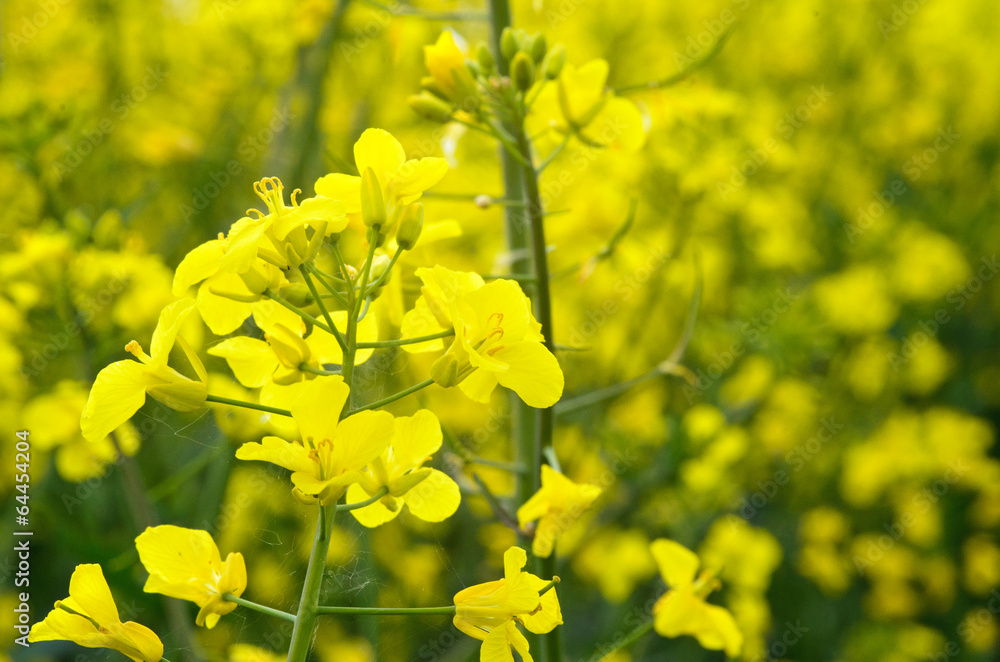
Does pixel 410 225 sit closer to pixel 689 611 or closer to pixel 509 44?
pixel 509 44

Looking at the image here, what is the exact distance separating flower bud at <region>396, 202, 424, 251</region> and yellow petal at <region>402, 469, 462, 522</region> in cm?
23

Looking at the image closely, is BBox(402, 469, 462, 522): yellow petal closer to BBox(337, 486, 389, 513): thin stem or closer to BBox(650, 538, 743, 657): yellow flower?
BBox(337, 486, 389, 513): thin stem

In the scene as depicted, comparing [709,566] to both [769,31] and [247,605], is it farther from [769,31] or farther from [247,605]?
[769,31]

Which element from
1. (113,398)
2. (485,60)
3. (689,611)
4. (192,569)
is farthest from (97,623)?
(485,60)

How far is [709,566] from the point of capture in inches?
98.4

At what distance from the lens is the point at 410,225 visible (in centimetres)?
79

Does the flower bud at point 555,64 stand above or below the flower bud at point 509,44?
below

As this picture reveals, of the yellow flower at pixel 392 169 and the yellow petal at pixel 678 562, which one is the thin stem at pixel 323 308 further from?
the yellow petal at pixel 678 562

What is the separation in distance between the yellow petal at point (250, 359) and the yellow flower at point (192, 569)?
0.16 meters

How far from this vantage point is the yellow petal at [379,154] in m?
0.79

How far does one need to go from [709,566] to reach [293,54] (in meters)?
2.48

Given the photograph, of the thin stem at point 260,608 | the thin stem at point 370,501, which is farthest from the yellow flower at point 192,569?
the thin stem at point 370,501

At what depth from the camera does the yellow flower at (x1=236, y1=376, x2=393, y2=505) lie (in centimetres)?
67

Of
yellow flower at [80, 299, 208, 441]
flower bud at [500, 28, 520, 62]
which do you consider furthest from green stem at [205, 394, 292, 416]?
flower bud at [500, 28, 520, 62]
